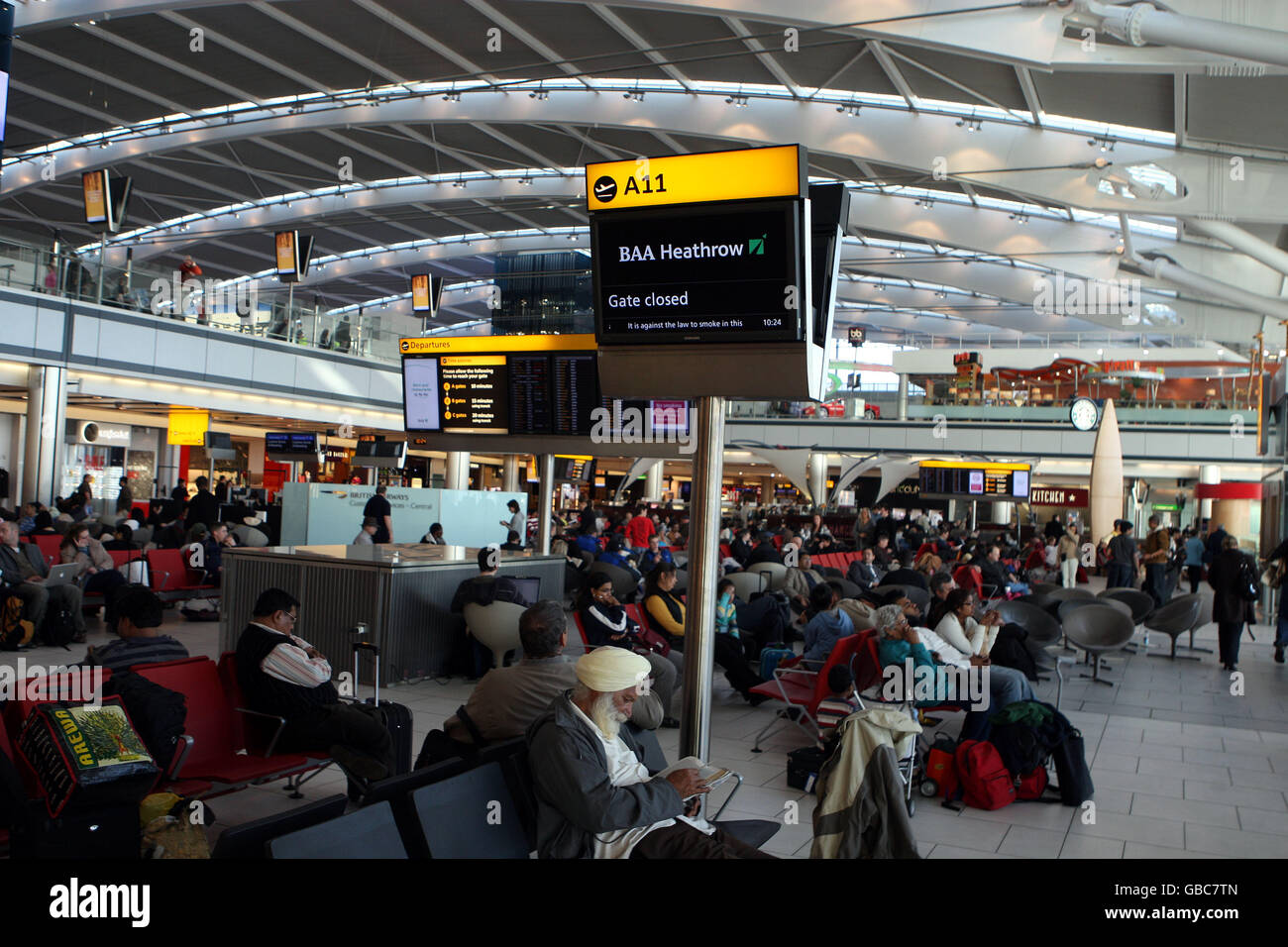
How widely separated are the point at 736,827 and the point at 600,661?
44.7 inches

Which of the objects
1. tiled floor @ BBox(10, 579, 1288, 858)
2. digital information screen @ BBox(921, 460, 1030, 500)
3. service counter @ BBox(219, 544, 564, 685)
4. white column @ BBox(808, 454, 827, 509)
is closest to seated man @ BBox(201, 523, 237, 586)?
tiled floor @ BBox(10, 579, 1288, 858)

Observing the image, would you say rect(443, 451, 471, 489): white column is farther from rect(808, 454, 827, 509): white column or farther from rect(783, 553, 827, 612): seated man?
rect(783, 553, 827, 612): seated man

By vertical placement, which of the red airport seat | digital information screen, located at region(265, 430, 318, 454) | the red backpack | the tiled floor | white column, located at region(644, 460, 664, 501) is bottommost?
the tiled floor

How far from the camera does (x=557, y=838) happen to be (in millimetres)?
3621

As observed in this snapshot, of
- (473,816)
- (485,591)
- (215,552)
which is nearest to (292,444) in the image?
(215,552)

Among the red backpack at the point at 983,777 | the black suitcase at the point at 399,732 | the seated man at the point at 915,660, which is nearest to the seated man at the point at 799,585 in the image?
the seated man at the point at 915,660

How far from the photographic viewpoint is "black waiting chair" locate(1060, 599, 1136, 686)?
1093cm

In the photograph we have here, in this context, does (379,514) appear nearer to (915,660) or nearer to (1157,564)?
(915,660)

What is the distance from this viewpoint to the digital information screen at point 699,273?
448 centimetres

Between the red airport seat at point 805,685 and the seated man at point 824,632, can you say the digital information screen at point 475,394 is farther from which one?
the red airport seat at point 805,685

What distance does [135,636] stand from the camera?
5.41m

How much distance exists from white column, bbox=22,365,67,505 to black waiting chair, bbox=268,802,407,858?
20.2 m
